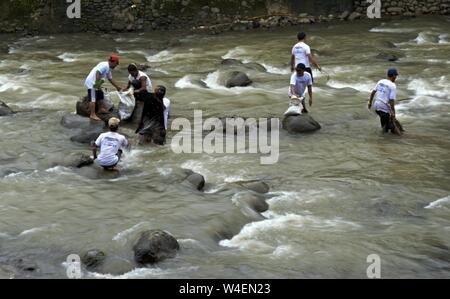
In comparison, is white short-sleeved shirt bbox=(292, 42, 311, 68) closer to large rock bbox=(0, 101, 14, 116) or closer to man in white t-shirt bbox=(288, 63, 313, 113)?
man in white t-shirt bbox=(288, 63, 313, 113)

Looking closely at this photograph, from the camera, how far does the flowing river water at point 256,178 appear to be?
380 inches

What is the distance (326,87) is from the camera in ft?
63.3

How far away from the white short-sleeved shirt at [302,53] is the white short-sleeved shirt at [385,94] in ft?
7.53

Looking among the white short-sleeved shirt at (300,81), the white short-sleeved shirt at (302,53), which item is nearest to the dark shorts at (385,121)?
the white short-sleeved shirt at (300,81)

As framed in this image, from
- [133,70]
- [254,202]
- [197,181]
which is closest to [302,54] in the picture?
[133,70]

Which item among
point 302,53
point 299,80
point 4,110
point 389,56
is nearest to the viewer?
point 299,80

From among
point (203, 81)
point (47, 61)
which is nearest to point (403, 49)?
point (203, 81)

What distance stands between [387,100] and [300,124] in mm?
1857

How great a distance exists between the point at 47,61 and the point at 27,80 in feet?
11.3

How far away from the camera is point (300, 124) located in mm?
15305

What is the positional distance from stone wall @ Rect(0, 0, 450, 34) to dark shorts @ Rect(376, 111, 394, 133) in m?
14.9

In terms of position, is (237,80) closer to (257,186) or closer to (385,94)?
(385,94)
